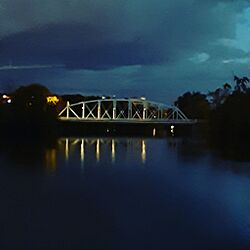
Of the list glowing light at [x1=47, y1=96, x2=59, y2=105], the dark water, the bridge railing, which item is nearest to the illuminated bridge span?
the bridge railing

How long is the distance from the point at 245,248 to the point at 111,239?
10.7ft

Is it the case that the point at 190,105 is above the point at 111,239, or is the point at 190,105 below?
above

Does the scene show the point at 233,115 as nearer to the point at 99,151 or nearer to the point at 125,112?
the point at 99,151

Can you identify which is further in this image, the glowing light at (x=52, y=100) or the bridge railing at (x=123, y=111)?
the bridge railing at (x=123, y=111)

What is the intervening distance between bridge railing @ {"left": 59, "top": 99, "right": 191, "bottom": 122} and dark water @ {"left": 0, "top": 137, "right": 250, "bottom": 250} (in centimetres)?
7391

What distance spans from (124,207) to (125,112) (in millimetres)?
95037

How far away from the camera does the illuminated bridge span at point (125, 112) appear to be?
103 meters

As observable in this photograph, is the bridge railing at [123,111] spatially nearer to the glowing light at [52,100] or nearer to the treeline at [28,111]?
the glowing light at [52,100]

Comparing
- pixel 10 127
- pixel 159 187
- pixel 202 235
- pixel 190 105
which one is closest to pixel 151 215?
pixel 202 235

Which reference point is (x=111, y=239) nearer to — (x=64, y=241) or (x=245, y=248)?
(x=64, y=241)

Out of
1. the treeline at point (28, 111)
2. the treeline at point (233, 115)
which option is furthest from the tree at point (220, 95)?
the treeline at point (28, 111)

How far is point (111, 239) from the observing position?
13602 mm

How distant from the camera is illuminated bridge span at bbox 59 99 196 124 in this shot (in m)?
103

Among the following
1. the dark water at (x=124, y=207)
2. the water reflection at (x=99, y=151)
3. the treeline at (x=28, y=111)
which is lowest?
the dark water at (x=124, y=207)
